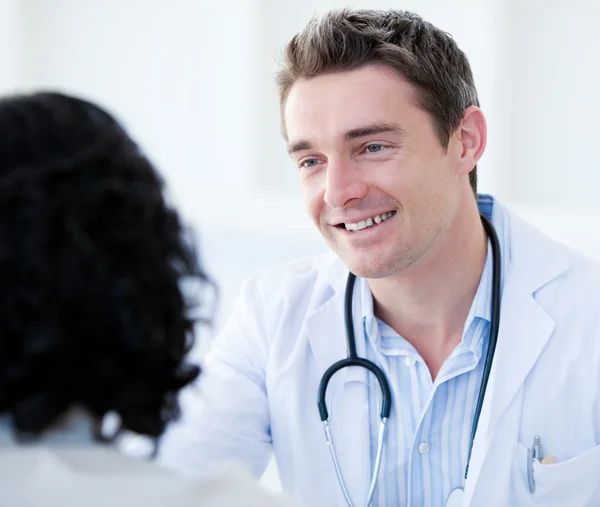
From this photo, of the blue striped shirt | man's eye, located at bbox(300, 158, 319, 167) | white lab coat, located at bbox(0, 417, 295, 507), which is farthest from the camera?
man's eye, located at bbox(300, 158, 319, 167)

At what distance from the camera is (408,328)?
1.69 meters

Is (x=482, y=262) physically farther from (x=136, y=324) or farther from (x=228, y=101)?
(x=228, y=101)

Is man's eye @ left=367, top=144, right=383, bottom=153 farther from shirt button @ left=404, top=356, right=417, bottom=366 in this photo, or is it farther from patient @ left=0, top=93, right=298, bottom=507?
patient @ left=0, top=93, right=298, bottom=507

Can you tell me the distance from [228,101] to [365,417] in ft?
6.25

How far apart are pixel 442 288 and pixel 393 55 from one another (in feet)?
1.58

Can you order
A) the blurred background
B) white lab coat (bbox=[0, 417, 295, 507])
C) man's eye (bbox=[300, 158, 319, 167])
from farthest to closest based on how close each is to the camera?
the blurred background
man's eye (bbox=[300, 158, 319, 167])
white lab coat (bbox=[0, 417, 295, 507])

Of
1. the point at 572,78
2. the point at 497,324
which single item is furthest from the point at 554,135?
the point at 497,324

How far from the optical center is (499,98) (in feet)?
9.10

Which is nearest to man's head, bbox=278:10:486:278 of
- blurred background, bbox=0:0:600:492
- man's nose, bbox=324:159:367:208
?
man's nose, bbox=324:159:367:208

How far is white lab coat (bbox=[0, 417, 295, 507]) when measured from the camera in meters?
0.70

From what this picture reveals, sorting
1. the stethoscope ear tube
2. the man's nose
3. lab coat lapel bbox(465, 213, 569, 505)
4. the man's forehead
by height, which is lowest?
the stethoscope ear tube

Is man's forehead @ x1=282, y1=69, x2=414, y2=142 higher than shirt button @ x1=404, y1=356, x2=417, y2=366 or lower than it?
higher

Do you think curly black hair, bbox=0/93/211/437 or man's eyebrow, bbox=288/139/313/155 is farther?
man's eyebrow, bbox=288/139/313/155

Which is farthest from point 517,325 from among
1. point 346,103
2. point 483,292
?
point 346,103
